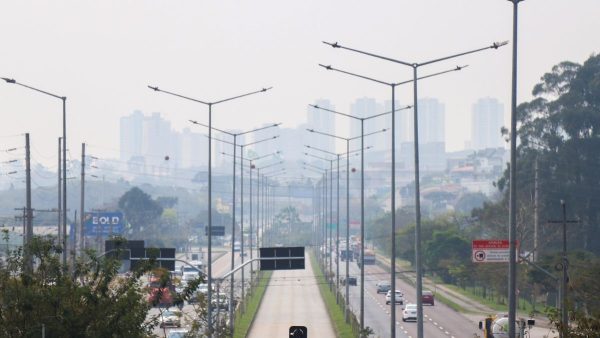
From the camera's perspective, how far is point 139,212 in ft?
615

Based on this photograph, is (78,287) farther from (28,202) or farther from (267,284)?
(267,284)

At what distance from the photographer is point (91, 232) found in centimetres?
14750

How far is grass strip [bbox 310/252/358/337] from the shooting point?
264ft

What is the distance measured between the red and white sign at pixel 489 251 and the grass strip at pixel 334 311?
26.7 ft

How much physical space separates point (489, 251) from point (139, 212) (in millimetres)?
106981

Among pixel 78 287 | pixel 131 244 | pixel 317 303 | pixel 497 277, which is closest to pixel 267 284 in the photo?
pixel 317 303

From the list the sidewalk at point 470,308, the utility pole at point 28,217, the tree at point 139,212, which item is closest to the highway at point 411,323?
the sidewalk at point 470,308

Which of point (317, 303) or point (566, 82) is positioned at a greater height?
point (566, 82)

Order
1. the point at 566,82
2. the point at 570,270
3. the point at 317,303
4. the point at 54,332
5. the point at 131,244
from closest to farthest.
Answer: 1. the point at 54,332
2. the point at 131,244
3. the point at 570,270
4. the point at 317,303
5. the point at 566,82

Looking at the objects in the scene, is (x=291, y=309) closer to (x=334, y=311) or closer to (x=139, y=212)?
(x=334, y=311)

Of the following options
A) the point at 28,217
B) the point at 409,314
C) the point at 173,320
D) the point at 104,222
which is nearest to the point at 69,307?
the point at 28,217

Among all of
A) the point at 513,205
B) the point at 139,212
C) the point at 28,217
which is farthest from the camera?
the point at 139,212

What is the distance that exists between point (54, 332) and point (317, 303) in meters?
78.4

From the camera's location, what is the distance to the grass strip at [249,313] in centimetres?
8278
